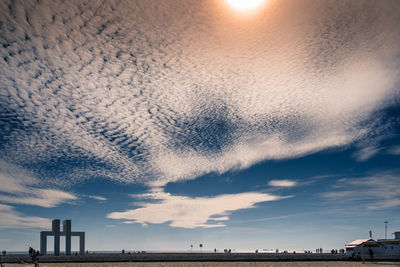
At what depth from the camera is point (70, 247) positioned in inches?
4126

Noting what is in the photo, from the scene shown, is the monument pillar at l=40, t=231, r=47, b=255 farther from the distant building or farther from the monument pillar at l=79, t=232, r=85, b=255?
the distant building

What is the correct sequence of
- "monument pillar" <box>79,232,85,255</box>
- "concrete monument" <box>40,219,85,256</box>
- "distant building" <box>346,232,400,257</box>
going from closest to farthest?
"distant building" <box>346,232,400,257</box>, "concrete monument" <box>40,219,85,256</box>, "monument pillar" <box>79,232,85,255</box>

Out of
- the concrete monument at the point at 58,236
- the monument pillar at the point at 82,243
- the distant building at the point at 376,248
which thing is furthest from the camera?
the monument pillar at the point at 82,243

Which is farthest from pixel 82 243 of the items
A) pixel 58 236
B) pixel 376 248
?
pixel 376 248

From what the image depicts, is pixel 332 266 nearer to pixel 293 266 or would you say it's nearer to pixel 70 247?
pixel 293 266

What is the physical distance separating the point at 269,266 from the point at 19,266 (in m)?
30.6

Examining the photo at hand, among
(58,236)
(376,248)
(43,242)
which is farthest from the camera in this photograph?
(58,236)

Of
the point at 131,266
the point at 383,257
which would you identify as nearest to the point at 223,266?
the point at 131,266

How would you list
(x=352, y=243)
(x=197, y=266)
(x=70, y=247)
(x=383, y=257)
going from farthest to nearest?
(x=70, y=247)
(x=352, y=243)
(x=383, y=257)
(x=197, y=266)

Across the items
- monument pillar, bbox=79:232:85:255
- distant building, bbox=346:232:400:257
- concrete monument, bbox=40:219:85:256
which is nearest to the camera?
distant building, bbox=346:232:400:257

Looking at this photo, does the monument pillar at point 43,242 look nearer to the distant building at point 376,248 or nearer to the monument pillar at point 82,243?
the monument pillar at point 82,243

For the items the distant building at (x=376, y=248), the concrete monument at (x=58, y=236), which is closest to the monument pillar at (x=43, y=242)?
the concrete monument at (x=58, y=236)

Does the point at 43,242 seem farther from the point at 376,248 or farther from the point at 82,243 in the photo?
the point at 376,248

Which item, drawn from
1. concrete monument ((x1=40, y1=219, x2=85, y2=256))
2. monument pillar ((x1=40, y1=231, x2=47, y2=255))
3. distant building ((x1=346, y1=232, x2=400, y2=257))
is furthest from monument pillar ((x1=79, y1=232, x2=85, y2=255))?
distant building ((x1=346, y1=232, x2=400, y2=257))
